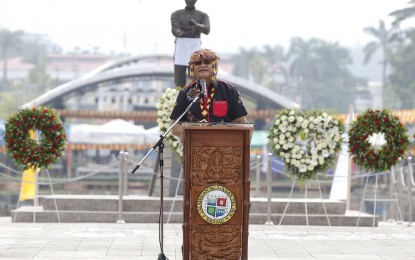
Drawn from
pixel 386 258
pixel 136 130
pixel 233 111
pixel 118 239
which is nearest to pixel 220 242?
pixel 233 111

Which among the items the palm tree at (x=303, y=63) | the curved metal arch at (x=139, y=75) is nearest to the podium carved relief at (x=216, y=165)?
the curved metal arch at (x=139, y=75)

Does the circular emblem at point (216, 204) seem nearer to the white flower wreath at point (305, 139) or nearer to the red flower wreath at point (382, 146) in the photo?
the white flower wreath at point (305, 139)

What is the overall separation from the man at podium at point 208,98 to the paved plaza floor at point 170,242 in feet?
8.93

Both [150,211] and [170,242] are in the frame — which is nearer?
[170,242]

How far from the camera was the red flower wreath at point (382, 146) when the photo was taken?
57.3 ft

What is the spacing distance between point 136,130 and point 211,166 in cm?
3226

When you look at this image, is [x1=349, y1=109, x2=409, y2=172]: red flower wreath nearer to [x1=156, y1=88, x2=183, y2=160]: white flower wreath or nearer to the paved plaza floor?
the paved plaza floor

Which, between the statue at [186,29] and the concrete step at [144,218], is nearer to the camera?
the concrete step at [144,218]

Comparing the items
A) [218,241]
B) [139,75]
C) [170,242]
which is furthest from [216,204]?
[139,75]

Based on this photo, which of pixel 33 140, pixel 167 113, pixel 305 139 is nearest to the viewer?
pixel 305 139

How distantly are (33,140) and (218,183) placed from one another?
30.6 feet

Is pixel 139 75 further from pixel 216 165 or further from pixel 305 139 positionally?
pixel 216 165

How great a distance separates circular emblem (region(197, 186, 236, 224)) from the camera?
9.02 m

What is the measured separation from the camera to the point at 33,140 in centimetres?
1791
